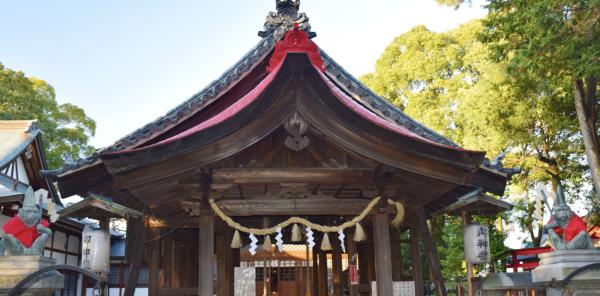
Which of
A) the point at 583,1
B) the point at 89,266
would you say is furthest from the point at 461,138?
the point at 89,266

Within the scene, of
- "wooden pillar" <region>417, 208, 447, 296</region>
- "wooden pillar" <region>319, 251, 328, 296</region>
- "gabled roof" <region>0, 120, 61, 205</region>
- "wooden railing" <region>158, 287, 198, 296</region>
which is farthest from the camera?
"gabled roof" <region>0, 120, 61, 205</region>

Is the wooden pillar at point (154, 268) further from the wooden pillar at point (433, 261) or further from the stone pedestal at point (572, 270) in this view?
the stone pedestal at point (572, 270)

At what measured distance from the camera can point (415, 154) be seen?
24.6ft

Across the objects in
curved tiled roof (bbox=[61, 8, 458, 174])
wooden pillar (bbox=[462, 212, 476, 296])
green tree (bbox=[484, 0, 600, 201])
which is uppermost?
green tree (bbox=[484, 0, 600, 201])

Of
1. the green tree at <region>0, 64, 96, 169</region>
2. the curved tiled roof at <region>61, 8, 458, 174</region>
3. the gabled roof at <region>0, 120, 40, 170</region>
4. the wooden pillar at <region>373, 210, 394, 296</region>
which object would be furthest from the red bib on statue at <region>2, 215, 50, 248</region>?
the green tree at <region>0, 64, 96, 169</region>

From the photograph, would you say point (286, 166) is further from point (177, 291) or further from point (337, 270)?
point (337, 270)

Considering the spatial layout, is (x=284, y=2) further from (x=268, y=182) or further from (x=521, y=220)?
(x=521, y=220)

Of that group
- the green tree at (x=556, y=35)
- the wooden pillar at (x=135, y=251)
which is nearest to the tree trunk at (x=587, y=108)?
the green tree at (x=556, y=35)

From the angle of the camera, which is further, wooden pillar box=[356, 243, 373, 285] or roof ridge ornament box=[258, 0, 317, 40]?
roof ridge ornament box=[258, 0, 317, 40]

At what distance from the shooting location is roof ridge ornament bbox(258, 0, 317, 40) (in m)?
12.5

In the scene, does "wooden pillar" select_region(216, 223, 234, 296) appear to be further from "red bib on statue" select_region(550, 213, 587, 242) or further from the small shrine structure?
"red bib on statue" select_region(550, 213, 587, 242)

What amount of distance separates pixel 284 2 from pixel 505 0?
23.0ft

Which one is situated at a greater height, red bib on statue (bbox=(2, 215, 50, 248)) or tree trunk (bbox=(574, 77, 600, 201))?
tree trunk (bbox=(574, 77, 600, 201))

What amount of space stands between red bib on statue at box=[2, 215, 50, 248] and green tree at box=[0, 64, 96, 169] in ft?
75.1
